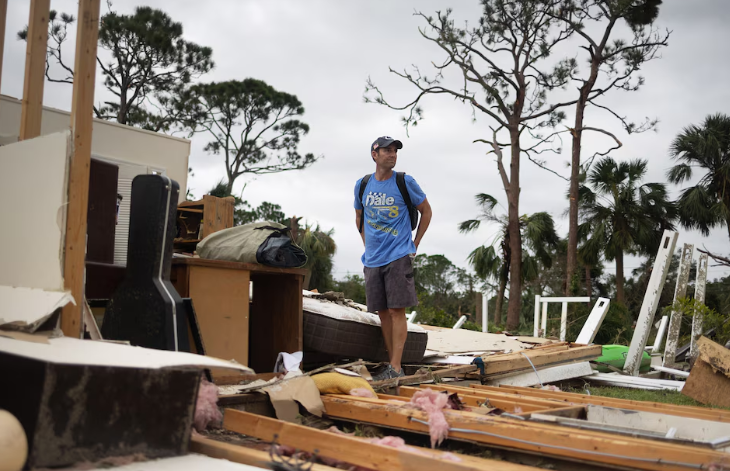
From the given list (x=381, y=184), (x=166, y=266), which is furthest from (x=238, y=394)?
(x=381, y=184)

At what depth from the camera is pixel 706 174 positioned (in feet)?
71.6

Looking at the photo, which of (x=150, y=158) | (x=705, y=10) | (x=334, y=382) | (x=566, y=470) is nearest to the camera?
(x=566, y=470)

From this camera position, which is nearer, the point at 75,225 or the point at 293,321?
the point at 75,225

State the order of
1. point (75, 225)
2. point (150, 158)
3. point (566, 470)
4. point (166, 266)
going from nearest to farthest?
point (566, 470)
point (75, 225)
point (166, 266)
point (150, 158)

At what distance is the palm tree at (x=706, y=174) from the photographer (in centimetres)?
2084

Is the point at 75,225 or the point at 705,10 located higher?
the point at 705,10

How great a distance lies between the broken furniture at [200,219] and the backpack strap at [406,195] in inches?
67.6

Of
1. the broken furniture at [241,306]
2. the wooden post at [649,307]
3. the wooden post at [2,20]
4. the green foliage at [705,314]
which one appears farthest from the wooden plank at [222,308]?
the green foliage at [705,314]

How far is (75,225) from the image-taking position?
2586mm

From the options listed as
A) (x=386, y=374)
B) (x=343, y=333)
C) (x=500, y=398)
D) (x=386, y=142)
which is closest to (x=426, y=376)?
(x=386, y=374)

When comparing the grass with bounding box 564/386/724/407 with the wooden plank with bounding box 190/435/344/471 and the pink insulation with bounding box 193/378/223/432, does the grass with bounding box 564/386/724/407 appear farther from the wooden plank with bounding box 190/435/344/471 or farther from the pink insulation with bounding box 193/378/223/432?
the wooden plank with bounding box 190/435/344/471

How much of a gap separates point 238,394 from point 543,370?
3.31 m

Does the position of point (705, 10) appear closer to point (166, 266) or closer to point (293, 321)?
point (293, 321)

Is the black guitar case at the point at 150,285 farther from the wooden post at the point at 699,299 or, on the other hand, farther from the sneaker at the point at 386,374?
the wooden post at the point at 699,299
